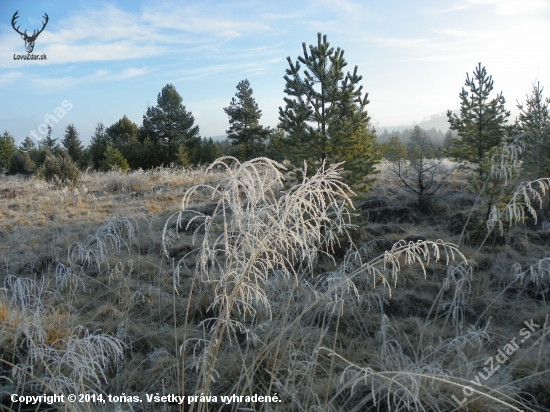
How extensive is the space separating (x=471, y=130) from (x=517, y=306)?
7.99m

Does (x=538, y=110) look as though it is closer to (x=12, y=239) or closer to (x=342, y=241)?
(x=342, y=241)

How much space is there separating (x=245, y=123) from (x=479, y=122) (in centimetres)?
1764

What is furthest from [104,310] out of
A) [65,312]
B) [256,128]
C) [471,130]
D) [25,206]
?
[256,128]

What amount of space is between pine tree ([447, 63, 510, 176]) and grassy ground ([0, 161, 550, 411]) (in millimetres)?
1777

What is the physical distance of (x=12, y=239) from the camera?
24.5 ft

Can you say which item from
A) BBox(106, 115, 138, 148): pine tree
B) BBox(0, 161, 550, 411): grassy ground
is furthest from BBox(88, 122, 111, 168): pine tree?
BBox(0, 161, 550, 411): grassy ground

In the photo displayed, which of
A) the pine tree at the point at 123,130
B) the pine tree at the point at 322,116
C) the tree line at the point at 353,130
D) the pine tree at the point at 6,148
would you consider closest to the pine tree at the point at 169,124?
the pine tree at the point at 123,130

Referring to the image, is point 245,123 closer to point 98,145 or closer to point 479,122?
point 98,145

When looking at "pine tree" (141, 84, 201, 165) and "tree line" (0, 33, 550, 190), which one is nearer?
"tree line" (0, 33, 550, 190)

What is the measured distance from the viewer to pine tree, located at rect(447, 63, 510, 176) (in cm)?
1073

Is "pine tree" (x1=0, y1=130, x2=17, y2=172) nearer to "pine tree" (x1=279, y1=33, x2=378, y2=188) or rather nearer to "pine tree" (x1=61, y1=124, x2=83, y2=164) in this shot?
"pine tree" (x1=61, y1=124, x2=83, y2=164)

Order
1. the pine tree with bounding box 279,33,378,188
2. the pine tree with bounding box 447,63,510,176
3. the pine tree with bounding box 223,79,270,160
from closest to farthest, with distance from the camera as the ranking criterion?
1. the pine tree with bounding box 279,33,378,188
2. the pine tree with bounding box 447,63,510,176
3. the pine tree with bounding box 223,79,270,160

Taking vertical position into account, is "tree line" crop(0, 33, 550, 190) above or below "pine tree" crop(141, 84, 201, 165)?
below

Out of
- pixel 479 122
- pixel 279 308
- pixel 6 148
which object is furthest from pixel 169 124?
pixel 279 308
